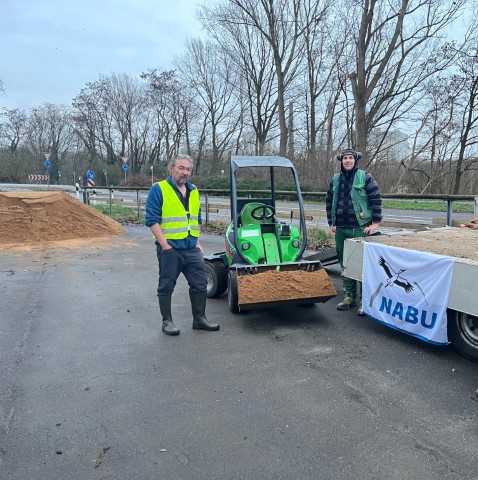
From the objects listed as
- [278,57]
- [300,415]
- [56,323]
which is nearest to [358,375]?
[300,415]

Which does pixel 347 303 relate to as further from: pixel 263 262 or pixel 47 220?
pixel 47 220

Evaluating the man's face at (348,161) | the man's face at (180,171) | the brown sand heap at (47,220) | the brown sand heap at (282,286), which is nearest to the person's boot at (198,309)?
the brown sand heap at (282,286)

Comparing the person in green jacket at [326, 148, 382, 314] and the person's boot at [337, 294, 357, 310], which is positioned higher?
the person in green jacket at [326, 148, 382, 314]

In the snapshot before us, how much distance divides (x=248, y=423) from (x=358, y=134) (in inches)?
667

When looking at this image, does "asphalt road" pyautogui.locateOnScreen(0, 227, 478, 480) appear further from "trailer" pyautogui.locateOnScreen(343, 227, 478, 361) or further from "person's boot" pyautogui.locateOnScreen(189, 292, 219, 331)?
"trailer" pyautogui.locateOnScreen(343, 227, 478, 361)

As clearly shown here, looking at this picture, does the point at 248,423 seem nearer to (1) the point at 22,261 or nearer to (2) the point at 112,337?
(2) the point at 112,337

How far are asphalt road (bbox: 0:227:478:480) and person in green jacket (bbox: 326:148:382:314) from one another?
890mm

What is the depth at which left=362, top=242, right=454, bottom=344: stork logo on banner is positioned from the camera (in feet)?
12.6

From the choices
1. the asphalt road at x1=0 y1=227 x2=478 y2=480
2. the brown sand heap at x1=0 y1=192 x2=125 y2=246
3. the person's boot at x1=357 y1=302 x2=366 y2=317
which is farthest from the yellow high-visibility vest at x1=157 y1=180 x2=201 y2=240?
the brown sand heap at x1=0 y1=192 x2=125 y2=246

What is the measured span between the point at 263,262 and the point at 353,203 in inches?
51.4

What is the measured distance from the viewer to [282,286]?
4.71 m

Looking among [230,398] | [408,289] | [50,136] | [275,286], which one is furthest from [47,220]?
[50,136]

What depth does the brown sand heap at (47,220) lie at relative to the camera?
37.7ft

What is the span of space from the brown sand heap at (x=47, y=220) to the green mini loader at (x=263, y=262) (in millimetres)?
7289
